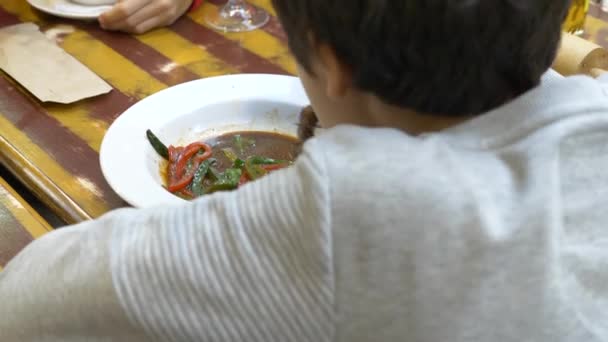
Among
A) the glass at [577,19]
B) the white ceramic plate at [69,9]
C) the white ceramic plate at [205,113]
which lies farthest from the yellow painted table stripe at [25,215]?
the glass at [577,19]

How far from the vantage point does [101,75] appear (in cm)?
126

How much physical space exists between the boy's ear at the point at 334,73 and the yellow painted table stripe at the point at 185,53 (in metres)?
0.70

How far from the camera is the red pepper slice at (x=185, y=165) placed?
1.04m

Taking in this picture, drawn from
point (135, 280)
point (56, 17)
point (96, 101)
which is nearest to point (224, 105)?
point (96, 101)

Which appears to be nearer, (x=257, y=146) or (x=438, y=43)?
(x=438, y=43)

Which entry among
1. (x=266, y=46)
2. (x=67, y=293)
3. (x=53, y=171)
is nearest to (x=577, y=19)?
(x=266, y=46)

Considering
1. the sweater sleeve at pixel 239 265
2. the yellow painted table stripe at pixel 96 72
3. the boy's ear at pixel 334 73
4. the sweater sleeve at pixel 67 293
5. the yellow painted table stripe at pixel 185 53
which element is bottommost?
the yellow painted table stripe at pixel 185 53

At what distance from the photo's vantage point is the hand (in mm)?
1384

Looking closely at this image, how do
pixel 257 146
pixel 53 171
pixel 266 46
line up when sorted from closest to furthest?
→ pixel 53 171 < pixel 257 146 < pixel 266 46

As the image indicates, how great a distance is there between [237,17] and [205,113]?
37 cm

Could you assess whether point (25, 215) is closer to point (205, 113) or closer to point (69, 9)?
point (205, 113)

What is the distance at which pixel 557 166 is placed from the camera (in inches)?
21.9

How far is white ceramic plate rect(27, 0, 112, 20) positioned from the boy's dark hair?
2.98 feet

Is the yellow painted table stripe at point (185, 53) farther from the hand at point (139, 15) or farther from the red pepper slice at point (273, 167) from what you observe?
the red pepper slice at point (273, 167)
